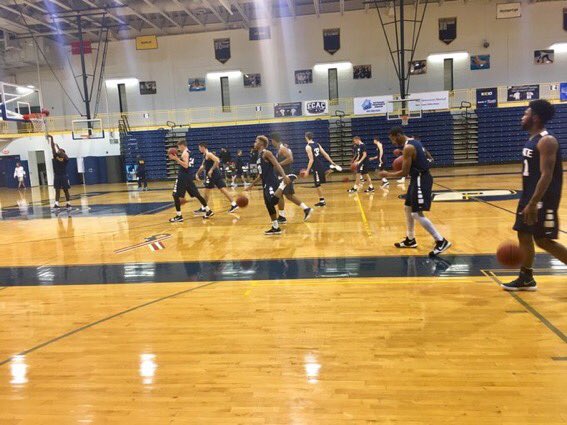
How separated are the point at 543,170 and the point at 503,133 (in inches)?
832

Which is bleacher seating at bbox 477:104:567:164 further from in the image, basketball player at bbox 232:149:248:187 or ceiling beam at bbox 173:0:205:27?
ceiling beam at bbox 173:0:205:27

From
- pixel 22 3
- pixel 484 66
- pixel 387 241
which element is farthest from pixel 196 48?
pixel 387 241

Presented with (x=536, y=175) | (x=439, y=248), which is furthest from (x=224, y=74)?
(x=536, y=175)

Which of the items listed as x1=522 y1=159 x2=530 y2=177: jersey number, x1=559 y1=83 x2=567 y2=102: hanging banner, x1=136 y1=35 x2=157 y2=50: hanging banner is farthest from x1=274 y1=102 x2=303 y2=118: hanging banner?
x1=522 y1=159 x2=530 y2=177: jersey number

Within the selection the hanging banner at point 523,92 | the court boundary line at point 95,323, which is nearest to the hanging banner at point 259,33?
the hanging banner at point 523,92

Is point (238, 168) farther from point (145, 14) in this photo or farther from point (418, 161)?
point (418, 161)

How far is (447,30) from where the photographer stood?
24.1 m

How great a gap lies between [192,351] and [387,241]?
14.2ft

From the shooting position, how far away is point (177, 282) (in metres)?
5.61

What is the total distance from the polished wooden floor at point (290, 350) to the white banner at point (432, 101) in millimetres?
17028

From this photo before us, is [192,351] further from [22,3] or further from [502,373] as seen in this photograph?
[22,3]

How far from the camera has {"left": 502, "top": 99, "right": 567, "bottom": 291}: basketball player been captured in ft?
13.2

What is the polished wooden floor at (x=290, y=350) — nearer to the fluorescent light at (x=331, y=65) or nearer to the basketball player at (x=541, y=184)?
the basketball player at (x=541, y=184)

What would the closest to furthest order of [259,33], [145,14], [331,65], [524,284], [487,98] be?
1. [524,284]
2. [487,98]
3. [145,14]
4. [331,65]
5. [259,33]
